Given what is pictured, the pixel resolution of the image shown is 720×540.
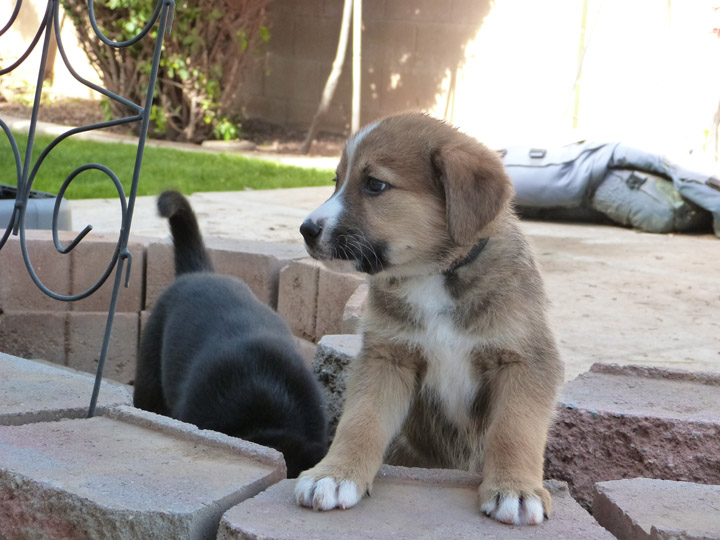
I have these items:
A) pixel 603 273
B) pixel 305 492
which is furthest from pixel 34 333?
pixel 603 273

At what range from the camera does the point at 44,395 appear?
262 centimetres

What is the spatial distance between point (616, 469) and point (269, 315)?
1439 mm

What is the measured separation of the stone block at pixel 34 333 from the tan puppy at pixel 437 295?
90.3 inches

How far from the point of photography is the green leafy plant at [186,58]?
33.8 ft

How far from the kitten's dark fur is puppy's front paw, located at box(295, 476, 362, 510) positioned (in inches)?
16.9

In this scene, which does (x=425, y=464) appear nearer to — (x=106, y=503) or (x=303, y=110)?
(x=106, y=503)

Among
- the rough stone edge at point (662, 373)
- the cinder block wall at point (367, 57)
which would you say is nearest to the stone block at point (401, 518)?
the rough stone edge at point (662, 373)

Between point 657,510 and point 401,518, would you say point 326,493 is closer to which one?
point 401,518

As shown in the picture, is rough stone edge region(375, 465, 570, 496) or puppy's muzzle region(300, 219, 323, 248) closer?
rough stone edge region(375, 465, 570, 496)

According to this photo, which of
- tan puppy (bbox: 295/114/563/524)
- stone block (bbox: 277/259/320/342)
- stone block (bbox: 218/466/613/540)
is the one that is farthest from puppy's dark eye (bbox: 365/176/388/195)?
stone block (bbox: 277/259/320/342)

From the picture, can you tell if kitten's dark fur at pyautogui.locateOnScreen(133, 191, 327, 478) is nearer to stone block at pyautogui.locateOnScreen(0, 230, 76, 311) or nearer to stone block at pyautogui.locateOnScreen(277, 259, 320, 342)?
stone block at pyautogui.locateOnScreen(277, 259, 320, 342)

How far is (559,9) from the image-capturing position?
405 inches

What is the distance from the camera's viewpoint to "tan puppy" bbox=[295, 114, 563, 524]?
7.56ft

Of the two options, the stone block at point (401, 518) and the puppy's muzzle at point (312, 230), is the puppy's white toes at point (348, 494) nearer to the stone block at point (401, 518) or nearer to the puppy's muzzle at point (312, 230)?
the stone block at point (401, 518)
